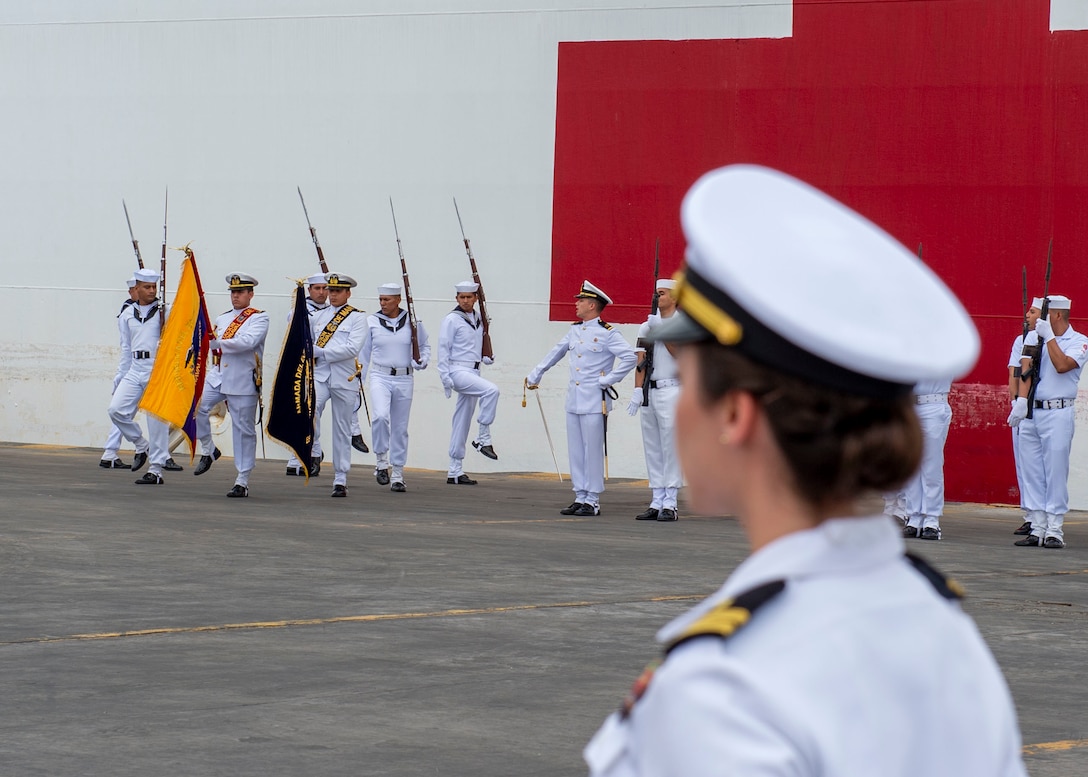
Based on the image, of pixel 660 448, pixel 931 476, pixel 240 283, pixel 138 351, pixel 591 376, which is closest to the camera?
pixel 931 476

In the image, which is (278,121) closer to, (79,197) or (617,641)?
(79,197)

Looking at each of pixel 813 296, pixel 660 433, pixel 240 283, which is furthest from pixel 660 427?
pixel 813 296

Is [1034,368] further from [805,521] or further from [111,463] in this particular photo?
[805,521]

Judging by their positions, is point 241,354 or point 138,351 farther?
point 138,351

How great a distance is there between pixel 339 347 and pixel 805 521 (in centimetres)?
1542

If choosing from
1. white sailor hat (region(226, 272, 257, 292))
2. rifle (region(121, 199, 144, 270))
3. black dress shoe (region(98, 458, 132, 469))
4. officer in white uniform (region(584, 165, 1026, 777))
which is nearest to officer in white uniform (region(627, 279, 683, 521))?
white sailor hat (region(226, 272, 257, 292))

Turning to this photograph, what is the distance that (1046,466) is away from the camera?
13.1 metres

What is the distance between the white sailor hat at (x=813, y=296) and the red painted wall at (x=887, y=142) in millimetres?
16229

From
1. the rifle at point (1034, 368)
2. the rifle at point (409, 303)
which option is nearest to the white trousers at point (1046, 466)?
the rifle at point (1034, 368)

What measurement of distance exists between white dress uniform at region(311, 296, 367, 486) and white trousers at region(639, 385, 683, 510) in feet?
10.4

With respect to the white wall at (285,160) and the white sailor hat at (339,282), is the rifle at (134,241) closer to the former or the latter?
the white wall at (285,160)

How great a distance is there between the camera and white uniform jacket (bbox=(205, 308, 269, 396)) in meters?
14.8

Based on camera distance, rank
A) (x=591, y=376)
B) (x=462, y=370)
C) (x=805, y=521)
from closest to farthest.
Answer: (x=805, y=521), (x=591, y=376), (x=462, y=370)

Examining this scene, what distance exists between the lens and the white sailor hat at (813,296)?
1.16 m
